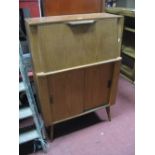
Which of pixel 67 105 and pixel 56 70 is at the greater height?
pixel 56 70

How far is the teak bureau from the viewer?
1.39 m

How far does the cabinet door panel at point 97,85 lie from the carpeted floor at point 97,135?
0.83 feet

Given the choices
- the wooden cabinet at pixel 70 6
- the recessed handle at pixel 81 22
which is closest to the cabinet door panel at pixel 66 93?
the recessed handle at pixel 81 22

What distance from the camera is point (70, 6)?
222 centimetres

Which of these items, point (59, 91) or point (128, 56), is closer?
point (59, 91)

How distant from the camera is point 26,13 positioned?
1.87m

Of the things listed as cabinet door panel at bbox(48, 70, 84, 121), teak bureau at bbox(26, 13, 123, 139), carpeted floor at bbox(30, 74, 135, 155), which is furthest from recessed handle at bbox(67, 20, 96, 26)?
carpeted floor at bbox(30, 74, 135, 155)

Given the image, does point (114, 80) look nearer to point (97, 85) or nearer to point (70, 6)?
point (97, 85)

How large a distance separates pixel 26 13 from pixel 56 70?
76cm
